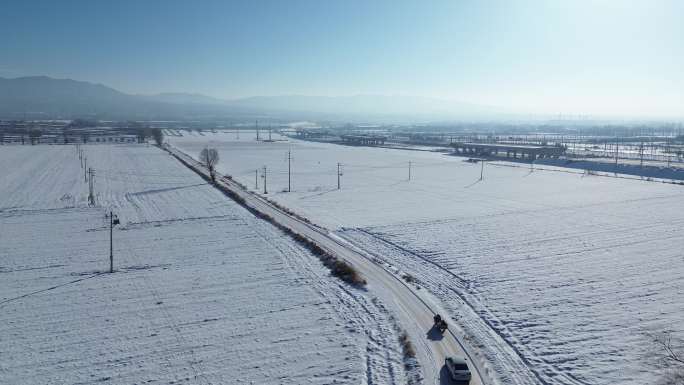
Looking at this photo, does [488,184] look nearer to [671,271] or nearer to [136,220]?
[671,271]

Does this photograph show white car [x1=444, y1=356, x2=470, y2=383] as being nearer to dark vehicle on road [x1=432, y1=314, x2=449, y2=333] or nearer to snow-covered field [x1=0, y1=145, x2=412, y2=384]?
snow-covered field [x1=0, y1=145, x2=412, y2=384]

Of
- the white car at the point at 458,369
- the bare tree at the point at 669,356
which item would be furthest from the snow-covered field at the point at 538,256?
the white car at the point at 458,369

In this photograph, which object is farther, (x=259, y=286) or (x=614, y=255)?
(x=614, y=255)

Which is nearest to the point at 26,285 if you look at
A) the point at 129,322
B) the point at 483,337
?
the point at 129,322

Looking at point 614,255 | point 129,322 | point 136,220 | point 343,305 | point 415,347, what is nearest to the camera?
point 415,347

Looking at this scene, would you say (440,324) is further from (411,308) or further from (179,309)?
(179,309)

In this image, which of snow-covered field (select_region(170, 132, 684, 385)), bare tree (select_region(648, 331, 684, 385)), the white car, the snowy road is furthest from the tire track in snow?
bare tree (select_region(648, 331, 684, 385))

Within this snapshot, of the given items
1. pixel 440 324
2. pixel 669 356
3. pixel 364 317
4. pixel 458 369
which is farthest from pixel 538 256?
pixel 458 369
